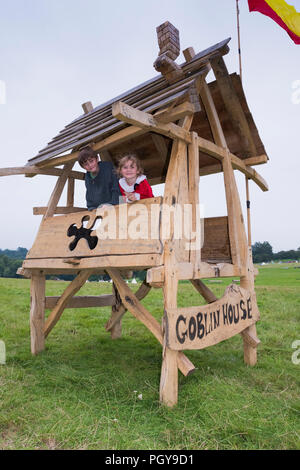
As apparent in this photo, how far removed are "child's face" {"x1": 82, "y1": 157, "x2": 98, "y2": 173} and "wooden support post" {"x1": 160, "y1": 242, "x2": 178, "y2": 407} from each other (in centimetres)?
190

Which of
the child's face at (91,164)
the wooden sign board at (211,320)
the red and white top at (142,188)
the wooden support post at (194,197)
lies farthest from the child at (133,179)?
the wooden sign board at (211,320)

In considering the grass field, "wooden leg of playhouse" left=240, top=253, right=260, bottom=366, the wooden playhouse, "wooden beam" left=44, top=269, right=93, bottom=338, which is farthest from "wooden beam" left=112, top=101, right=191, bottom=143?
the grass field

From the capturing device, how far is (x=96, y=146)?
4801mm

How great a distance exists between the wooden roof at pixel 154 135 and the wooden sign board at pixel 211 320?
7.43 ft

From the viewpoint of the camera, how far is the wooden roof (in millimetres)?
4187

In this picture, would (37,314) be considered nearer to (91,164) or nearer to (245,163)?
(91,164)

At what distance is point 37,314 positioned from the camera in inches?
224

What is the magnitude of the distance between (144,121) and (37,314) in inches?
145

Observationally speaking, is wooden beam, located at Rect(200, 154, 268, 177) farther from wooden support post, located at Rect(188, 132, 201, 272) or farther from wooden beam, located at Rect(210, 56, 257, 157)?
wooden support post, located at Rect(188, 132, 201, 272)

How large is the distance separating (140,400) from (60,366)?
157cm

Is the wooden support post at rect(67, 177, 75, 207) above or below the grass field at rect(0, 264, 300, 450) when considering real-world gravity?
above

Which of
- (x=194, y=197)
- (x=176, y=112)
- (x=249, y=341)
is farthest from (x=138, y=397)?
(x=176, y=112)

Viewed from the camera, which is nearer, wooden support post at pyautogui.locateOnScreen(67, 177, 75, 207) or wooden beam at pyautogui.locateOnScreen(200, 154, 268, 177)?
wooden beam at pyautogui.locateOnScreen(200, 154, 268, 177)
